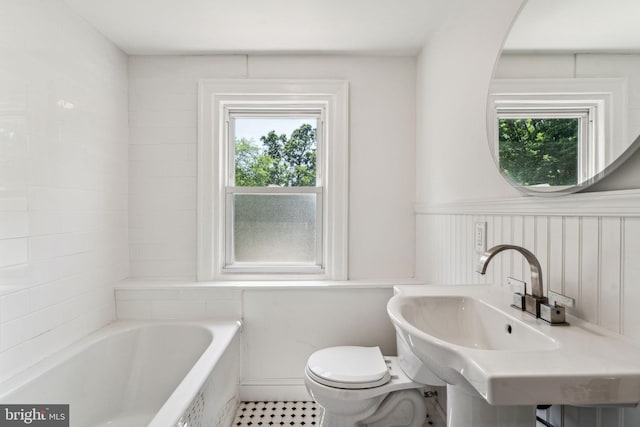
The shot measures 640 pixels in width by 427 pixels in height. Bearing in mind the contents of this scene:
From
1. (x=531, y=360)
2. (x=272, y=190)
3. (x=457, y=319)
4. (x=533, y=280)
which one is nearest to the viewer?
(x=531, y=360)

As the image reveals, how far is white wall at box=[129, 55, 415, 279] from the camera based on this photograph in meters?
2.25

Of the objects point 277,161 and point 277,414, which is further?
point 277,161

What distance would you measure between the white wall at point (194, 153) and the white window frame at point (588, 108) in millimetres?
1183

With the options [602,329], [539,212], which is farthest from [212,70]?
[602,329]

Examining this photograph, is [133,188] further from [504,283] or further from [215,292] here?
[504,283]

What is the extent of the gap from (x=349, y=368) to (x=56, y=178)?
63.9 inches

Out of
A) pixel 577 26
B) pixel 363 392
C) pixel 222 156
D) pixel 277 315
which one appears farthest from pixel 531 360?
pixel 222 156

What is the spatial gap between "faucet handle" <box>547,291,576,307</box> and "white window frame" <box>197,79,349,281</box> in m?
1.38

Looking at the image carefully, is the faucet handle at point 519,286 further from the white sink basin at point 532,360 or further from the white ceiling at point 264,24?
the white ceiling at point 264,24

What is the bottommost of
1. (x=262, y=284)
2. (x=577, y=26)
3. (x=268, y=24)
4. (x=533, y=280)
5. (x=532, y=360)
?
(x=262, y=284)

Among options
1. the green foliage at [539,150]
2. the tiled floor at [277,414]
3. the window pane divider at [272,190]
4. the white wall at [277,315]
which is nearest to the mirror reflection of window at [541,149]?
the green foliage at [539,150]

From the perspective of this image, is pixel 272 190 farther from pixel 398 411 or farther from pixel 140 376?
pixel 398 411

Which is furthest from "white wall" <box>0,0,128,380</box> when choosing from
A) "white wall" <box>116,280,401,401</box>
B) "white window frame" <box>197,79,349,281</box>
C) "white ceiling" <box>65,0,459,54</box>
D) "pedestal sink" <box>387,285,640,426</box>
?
"pedestal sink" <box>387,285,640,426</box>

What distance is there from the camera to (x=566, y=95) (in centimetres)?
97
